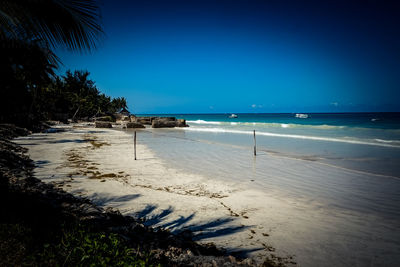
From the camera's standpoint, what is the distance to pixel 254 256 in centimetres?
330

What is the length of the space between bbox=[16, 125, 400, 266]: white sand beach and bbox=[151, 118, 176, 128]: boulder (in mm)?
32130

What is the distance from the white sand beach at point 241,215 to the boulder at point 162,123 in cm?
3213

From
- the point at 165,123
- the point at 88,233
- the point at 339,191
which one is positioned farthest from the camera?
the point at 165,123

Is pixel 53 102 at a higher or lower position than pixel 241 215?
higher

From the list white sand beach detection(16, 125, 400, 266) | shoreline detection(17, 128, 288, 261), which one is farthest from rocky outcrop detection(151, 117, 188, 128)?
white sand beach detection(16, 125, 400, 266)

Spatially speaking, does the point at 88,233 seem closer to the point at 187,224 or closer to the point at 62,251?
the point at 62,251

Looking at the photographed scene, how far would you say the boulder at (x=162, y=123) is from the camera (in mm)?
→ 40156

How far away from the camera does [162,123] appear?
134 feet

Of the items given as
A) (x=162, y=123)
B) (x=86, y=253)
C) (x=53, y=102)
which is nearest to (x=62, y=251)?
(x=86, y=253)

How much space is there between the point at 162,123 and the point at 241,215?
3740 centimetres

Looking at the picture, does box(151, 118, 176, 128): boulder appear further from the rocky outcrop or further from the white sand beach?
the white sand beach

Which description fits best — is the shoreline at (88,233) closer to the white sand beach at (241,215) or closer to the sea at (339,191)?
the white sand beach at (241,215)

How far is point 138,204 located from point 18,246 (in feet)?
10.0

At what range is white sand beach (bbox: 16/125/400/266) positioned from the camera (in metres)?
3.53
